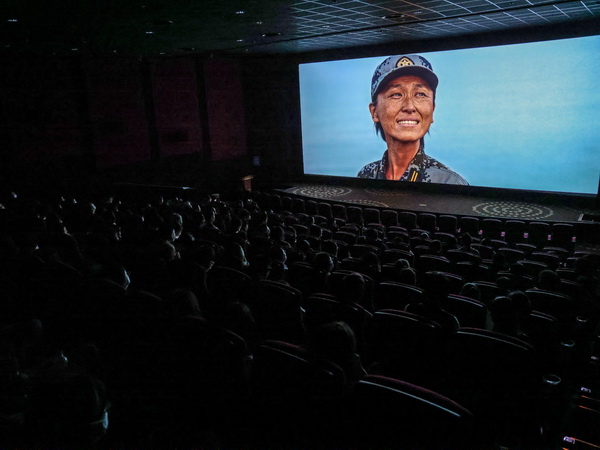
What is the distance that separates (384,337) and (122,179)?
489 inches

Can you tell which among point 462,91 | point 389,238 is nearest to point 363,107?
point 462,91

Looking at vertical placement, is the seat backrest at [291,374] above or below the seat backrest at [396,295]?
above

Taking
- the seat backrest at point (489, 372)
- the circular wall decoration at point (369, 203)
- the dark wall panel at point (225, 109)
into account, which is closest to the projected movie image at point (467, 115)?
the circular wall decoration at point (369, 203)

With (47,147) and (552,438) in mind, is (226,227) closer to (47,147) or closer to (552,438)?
(552,438)

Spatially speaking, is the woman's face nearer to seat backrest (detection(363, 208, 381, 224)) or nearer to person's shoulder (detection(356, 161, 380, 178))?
person's shoulder (detection(356, 161, 380, 178))

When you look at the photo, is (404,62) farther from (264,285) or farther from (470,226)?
(264,285)

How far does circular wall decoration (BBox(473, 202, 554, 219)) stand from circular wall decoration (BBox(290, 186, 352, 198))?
14.4 ft

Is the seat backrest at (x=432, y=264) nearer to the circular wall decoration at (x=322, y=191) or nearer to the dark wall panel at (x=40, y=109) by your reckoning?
the circular wall decoration at (x=322, y=191)

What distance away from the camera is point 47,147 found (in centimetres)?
1218

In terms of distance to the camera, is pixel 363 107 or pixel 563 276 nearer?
pixel 563 276

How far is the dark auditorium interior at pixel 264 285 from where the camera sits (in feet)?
7.96

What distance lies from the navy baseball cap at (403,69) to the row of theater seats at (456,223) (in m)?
4.92

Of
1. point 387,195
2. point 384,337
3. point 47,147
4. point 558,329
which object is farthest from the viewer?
point 387,195

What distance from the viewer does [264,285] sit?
3896 millimetres
